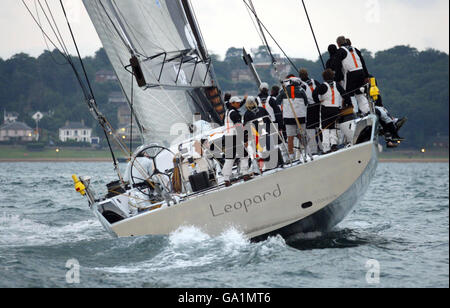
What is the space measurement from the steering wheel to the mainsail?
877 millimetres

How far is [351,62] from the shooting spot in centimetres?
924

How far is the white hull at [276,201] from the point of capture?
322 inches

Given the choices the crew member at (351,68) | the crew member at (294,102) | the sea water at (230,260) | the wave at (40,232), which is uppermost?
the crew member at (351,68)

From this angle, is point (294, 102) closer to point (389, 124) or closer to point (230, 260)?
point (389, 124)

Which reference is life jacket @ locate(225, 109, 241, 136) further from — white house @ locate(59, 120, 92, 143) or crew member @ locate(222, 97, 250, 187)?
white house @ locate(59, 120, 92, 143)

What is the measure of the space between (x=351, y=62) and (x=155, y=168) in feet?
9.21

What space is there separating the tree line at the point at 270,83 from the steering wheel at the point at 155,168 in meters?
28.8

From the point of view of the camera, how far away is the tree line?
5257 centimetres

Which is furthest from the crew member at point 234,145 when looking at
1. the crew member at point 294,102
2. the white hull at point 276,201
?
the crew member at point 294,102

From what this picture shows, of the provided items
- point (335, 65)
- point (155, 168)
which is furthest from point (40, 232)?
point (335, 65)

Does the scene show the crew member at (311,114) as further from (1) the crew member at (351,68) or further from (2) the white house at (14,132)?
(2) the white house at (14,132)

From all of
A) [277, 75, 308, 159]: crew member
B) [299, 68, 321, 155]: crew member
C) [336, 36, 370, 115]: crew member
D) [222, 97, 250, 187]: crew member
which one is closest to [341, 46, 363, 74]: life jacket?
[336, 36, 370, 115]: crew member
